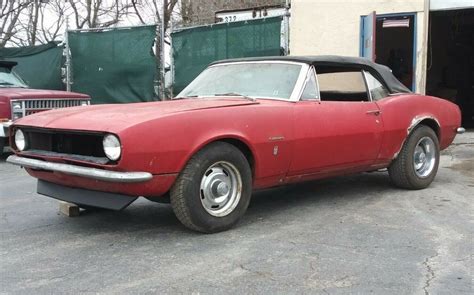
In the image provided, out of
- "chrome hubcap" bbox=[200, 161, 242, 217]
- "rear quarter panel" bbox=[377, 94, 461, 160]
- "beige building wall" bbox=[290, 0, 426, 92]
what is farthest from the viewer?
"beige building wall" bbox=[290, 0, 426, 92]

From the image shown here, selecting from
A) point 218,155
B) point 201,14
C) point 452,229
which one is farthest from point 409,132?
point 201,14

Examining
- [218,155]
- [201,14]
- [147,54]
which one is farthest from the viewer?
[201,14]

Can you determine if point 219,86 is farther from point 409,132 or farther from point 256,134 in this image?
point 409,132

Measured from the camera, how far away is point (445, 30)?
51.4 feet

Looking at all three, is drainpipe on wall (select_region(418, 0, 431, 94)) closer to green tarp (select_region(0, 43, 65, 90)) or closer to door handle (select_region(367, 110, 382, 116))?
door handle (select_region(367, 110, 382, 116))

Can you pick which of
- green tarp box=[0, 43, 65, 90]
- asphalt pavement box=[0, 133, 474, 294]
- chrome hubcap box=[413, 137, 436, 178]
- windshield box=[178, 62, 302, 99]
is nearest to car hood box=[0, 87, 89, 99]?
asphalt pavement box=[0, 133, 474, 294]

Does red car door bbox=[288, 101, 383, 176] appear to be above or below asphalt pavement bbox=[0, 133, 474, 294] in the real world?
above

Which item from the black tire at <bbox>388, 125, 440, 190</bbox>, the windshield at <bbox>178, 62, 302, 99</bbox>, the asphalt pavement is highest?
the windshield at <bbox>178, 62, 302, 99</bbox>

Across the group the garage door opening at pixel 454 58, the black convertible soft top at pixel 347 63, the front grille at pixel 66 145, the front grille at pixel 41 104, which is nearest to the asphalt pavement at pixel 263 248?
the front grille at pixel 66 145

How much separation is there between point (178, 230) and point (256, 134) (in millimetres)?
1025

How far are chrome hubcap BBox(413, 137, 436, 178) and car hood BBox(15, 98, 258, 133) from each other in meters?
2.46

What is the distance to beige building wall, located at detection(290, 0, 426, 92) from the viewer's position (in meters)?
10.9

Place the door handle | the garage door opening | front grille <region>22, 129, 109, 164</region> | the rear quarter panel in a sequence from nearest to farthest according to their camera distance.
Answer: front grille <region>22, 129, 109, 164</region> → the door handle → the rear quarter panel → the garage door opening

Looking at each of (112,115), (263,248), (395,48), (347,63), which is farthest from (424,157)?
(395,48)
